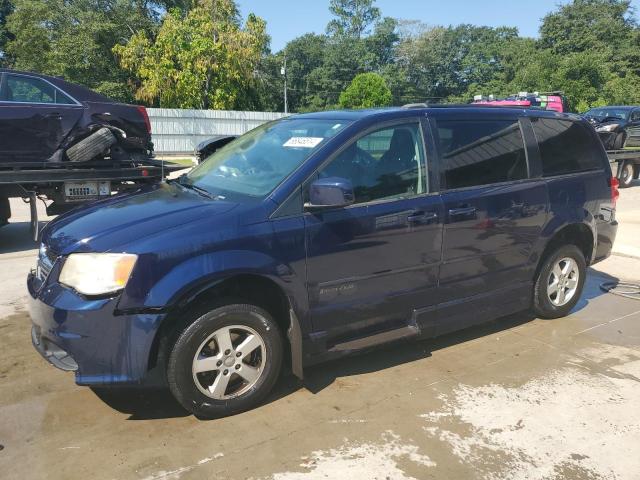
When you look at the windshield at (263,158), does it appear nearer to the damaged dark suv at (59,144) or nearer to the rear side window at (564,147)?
the rear side window at (564,147)

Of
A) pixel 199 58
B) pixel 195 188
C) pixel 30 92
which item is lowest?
pixel 195 188

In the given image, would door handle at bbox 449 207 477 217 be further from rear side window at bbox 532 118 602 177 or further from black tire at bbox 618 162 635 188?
black tire at bbox 618 162 635 188

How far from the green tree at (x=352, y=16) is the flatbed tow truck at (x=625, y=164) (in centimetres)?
7199

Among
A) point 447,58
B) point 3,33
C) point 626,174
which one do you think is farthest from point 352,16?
point 626,174

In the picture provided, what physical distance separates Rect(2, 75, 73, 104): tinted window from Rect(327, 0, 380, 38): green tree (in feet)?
262

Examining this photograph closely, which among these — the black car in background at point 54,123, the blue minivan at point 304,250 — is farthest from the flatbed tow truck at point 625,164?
the black car in background at point 54,123

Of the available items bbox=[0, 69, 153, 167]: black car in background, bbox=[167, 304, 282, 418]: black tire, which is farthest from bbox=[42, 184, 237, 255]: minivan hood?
bbox=[0, 69, 153, 167]: black car in background

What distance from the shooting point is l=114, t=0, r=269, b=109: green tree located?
31234mm

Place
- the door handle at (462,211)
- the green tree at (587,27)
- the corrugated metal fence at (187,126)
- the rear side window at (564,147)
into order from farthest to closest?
the green tree at (587,27) → the corrugated metal fence at (187,126) → the rear side window at (564,147) → the door handle at (462,211)

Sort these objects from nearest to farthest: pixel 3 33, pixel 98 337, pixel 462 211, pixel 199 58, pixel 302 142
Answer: pixel 98 337, pixel 302 142, pixel 462 211, pixel 199 58, pixel 3 33

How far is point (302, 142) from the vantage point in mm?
3793

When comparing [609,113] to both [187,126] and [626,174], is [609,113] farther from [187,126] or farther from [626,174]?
[187,126]

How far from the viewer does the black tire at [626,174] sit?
15.7 meters

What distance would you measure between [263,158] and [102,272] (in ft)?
4.76
